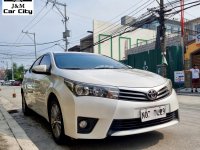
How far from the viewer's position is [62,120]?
15.5 feet

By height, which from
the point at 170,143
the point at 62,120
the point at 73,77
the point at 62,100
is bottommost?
the point at 170,143

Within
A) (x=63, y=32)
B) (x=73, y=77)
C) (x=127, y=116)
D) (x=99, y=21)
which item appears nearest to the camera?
(x=127, y=116)

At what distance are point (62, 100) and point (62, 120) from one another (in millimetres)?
291

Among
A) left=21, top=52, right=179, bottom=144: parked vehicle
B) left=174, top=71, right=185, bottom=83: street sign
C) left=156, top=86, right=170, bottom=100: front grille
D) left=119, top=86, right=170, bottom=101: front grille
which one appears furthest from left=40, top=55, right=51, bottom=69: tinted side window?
left=174, top=71, right=185, bottom=83: street sign

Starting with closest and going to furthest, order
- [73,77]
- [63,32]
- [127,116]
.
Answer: [127,116]
[73,77]
[63,32]

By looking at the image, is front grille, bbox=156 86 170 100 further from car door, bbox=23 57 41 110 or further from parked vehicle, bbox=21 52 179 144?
car door, bbox=23 57 41 110

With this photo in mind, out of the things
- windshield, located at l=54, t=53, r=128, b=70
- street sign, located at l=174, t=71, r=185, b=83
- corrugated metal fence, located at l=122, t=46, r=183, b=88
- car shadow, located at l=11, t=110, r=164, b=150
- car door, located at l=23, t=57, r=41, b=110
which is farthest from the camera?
corrugated metal fence, located at l=122, t=46, r=183, b=88

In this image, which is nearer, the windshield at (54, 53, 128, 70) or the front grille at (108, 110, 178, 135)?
the front grille at (108, 110, 178, 135)

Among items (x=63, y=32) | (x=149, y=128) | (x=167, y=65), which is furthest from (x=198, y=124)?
(x=63, y=32)

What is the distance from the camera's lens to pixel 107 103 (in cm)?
427

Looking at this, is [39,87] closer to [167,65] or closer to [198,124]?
[198,124]

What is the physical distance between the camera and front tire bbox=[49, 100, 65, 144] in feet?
15.9

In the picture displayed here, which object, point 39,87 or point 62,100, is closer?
point 62,100

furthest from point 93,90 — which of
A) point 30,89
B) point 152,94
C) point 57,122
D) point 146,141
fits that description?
point 30,89
